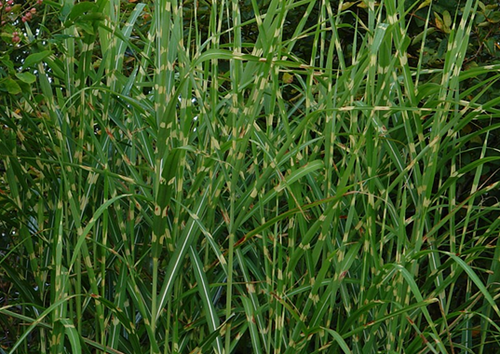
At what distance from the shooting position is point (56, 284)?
1310 millimetres

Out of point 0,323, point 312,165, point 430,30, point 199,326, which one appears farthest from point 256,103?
point 430,30

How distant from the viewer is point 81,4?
4.50 ft

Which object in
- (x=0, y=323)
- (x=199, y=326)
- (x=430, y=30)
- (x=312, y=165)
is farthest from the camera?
(x=430, y=30)

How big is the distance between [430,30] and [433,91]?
2.59 ft

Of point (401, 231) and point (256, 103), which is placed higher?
point (256, 103)

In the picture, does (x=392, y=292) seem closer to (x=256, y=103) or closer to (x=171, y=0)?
(x=256, y=103)

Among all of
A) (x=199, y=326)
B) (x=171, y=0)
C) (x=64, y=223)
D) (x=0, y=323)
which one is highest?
(x=171, y=0)

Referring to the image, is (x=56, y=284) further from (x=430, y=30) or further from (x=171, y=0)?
(x=430, y=30)

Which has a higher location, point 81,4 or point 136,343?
point 81,4

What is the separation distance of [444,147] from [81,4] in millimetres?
804

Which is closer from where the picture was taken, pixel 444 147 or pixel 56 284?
pixel 56 284

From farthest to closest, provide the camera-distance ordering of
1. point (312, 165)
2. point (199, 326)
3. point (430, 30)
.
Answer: point (430, 30) < point (199, 326) < point (312, 165)

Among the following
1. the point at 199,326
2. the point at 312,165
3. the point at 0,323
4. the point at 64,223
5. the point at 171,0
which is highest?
the point at 171,0

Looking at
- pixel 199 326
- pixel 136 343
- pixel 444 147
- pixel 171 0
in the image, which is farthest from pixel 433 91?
pixel 136 343
